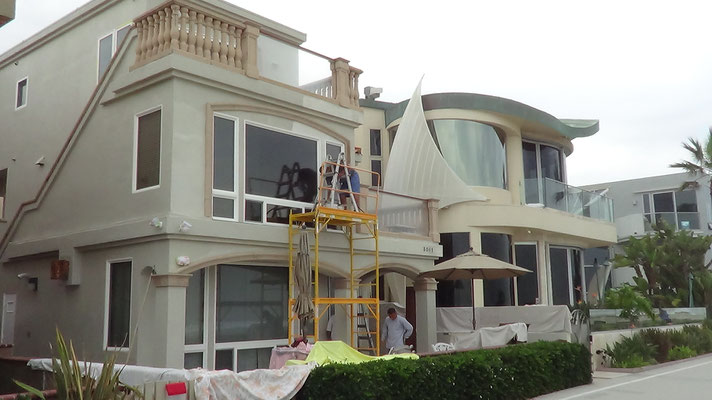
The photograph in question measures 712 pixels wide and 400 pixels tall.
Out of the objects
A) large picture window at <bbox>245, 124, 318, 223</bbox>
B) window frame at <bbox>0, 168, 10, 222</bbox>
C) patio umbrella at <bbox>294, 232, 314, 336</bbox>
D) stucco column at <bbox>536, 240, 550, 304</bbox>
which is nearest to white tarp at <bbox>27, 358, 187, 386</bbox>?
patio umbrella at <bbox>294, 232, 314, 336</bbox>

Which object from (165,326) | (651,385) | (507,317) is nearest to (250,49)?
(165,326)

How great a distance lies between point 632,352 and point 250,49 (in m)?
12.4

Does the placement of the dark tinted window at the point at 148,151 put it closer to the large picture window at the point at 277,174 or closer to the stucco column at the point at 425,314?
the large picture window at the point at 277,174

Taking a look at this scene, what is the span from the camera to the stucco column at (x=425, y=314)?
55.8 ft

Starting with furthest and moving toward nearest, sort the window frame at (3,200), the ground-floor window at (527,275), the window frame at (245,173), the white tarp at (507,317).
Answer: the ground-floor window at (527,275), the window frame at (3,200), the white tarp at (507,317), the window frame at (245,173)

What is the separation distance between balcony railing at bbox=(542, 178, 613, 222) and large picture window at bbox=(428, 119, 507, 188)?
2.20 m

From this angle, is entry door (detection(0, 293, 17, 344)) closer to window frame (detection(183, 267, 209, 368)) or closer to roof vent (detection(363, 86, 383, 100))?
window frame (detection(183, 267, 209, 368))

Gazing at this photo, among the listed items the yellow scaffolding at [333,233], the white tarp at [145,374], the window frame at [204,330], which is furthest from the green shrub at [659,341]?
the white tarp at [145,374]

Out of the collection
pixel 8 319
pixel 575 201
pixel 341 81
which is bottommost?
pixel 8 319

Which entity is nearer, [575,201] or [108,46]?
[108,46]

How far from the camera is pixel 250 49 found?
14.1 meters

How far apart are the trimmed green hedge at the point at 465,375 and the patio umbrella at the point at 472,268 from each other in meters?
2.53

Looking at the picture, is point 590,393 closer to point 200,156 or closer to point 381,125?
point 200,156

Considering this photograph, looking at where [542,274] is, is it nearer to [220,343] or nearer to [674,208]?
[220,343]
